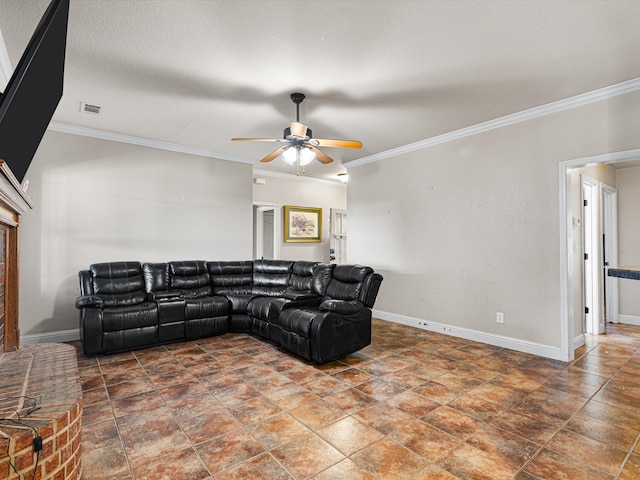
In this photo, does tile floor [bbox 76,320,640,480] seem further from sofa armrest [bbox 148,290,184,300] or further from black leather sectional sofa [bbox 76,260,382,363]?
sofa armrest [bbox 148,290,184,300]

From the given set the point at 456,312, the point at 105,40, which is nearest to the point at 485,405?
the point at 456,312

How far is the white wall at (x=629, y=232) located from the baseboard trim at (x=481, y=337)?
9.24ft

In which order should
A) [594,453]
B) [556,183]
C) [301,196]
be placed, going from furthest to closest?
[301,196] → [556,183] → [594,453]

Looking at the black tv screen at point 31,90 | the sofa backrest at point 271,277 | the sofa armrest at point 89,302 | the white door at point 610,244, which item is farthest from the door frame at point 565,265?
the sofa armrest at point 89,302

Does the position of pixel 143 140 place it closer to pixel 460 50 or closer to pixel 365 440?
pixel 460 50

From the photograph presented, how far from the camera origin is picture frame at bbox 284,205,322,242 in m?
7.04

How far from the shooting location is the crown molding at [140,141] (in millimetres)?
4295

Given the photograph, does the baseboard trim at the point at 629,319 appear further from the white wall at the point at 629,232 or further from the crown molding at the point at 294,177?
the crown molding at the point at 294,177

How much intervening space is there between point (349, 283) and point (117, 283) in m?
2.89

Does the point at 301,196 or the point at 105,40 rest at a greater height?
the point at 105,40

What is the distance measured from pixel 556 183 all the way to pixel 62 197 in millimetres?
5836

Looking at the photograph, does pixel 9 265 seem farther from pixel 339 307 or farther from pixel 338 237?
pixel 338 237

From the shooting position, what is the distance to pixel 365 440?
2.11m

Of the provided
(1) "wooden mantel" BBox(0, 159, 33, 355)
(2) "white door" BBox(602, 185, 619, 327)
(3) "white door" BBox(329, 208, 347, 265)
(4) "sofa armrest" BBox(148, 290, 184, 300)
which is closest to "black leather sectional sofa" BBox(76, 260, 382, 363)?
(4) "sofa armrest" BBox(148, 290, 184, 300)
